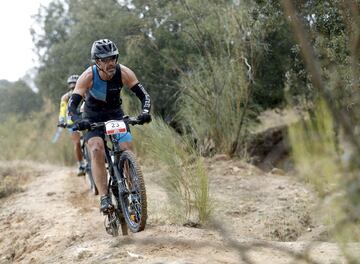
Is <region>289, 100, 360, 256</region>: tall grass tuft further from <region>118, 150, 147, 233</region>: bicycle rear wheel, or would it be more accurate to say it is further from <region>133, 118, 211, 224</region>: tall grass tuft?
<region>133, 118, 211, 224</region>: tall grass tuft

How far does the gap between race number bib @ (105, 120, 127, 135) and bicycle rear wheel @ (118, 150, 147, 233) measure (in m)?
0.24

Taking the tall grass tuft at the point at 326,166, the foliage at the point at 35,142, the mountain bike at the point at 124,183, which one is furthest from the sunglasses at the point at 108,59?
the foliage at the point at 35,142

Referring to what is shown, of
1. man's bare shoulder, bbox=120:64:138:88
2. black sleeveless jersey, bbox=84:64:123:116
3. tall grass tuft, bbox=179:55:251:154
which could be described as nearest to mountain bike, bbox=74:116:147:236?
black sleeveless jersey, bbox=84:64:123:116

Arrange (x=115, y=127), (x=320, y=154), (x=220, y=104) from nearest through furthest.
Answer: (x=320, y=154) → (x=115, y=127) → (x=220, y=104)

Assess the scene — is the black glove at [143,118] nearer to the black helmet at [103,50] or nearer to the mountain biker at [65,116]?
the black helmet at [103,50]

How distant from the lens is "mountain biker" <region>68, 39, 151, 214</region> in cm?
567

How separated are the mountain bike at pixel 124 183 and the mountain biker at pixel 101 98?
0.28 feet

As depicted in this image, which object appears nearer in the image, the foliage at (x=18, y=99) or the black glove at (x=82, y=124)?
the black glove at (x=82, y=124)

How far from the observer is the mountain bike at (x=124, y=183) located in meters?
5.27

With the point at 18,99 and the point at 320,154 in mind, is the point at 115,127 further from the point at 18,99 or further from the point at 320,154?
the point at 18,99

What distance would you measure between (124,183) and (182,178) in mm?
1006

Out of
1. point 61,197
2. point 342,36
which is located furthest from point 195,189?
point 61,197

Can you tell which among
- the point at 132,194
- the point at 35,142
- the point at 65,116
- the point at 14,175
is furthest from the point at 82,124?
the point at 35,142

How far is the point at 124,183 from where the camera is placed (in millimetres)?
5602
